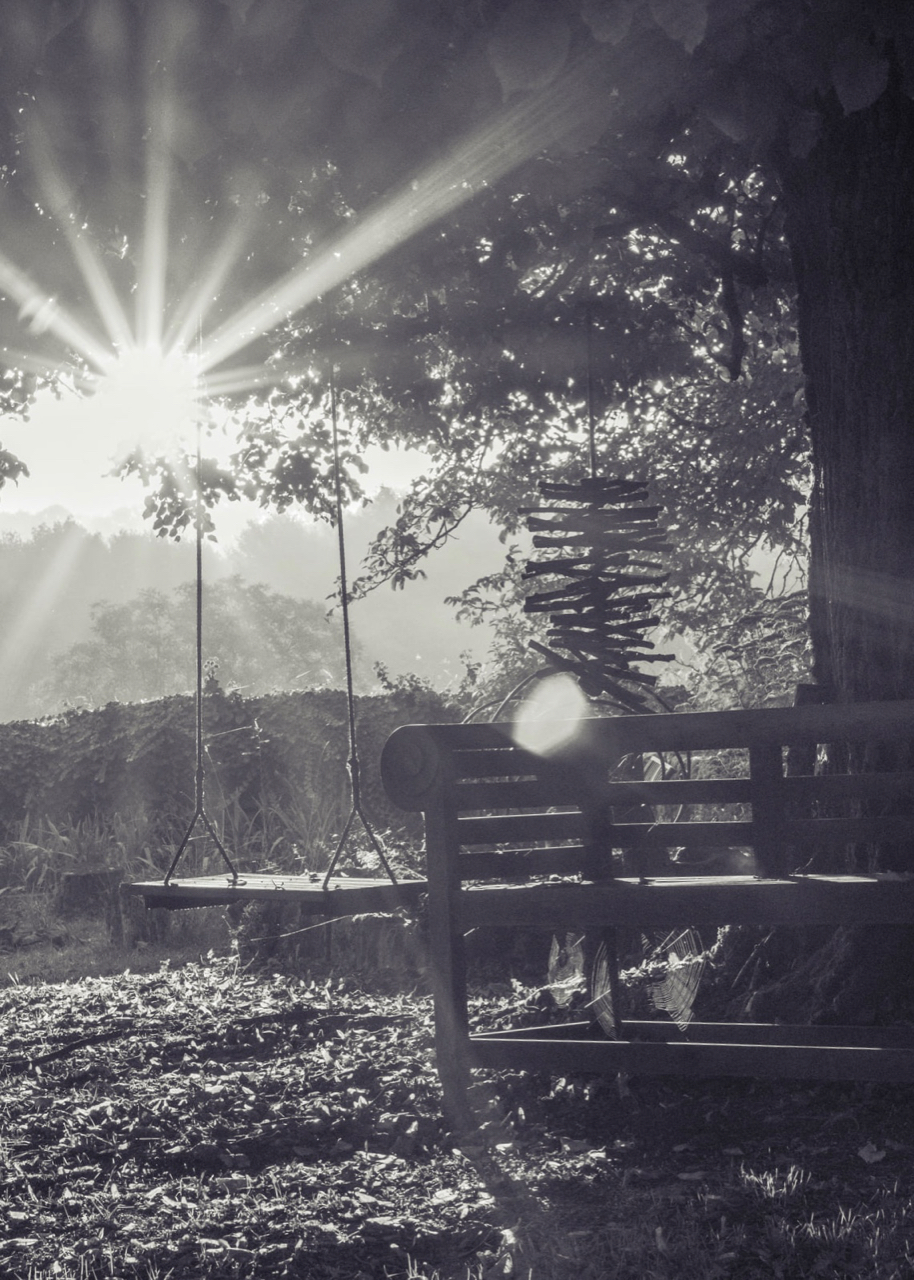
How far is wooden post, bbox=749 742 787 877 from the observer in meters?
4.05

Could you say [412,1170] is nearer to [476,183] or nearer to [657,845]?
[657,845]

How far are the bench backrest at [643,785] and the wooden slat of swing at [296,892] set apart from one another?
0.26 metres

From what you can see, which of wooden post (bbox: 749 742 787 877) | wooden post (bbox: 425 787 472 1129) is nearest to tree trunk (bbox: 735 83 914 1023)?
wooden post (bbox: 749 742 787 877)

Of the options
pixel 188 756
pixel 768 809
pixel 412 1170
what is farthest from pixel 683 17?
pixel 188 756

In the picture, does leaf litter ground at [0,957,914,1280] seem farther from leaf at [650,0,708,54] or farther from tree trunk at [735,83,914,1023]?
leaf at [650,0,708,54]

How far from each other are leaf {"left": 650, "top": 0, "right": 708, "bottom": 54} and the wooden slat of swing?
2758mm

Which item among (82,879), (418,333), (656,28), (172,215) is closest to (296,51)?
(656,28)

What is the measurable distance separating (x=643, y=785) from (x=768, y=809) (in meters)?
0.51

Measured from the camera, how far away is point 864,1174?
338 centimetres

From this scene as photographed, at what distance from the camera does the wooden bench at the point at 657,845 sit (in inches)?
146

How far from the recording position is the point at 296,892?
4297 mm

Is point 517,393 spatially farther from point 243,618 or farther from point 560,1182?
point 243,618

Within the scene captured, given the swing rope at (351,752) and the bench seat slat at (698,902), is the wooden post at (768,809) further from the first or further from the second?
the swing rope at (351,752)

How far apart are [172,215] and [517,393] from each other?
10.1 feet
